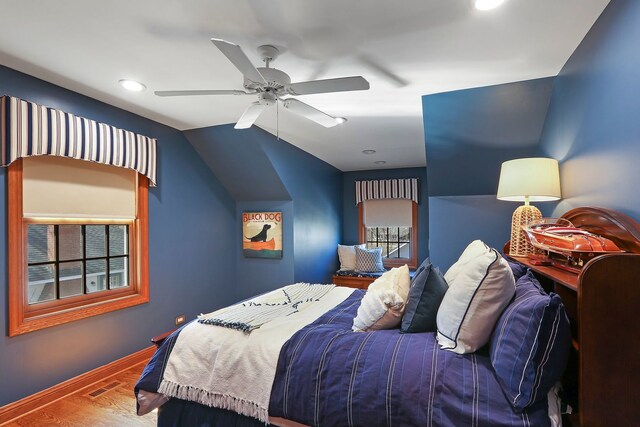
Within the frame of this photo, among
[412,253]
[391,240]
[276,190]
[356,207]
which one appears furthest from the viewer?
[356,207]

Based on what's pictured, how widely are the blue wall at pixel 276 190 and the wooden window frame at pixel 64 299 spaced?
0.95m

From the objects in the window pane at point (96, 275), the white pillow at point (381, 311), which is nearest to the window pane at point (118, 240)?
the window pane at point (96, 275)

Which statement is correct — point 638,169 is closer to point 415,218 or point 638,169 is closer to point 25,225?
point 25,225

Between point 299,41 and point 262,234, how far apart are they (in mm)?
2832

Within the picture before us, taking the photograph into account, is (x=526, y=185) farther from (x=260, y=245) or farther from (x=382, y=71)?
(x=260, y=245)

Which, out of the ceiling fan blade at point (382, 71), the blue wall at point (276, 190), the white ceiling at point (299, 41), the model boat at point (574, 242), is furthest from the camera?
the blue wall at point (276, 190)

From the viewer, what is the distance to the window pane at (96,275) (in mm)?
2822

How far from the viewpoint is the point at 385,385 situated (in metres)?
1.34

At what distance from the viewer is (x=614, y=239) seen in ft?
4.49

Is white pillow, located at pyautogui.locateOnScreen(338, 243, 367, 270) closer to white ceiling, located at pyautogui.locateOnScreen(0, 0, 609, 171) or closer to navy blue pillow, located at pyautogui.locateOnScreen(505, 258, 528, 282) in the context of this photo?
white ceiling, located at pyautogui.locateOnScreen(0, 0, 609, 171)

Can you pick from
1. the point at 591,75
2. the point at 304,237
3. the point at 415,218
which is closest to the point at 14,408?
the point at 304,237

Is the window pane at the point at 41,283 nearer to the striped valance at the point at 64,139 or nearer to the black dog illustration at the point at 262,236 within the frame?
the striped valance at the point at 64,139

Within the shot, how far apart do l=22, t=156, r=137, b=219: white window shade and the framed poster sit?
5.05 feet

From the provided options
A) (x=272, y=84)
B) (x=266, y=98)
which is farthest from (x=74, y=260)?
(x=272, y=84)
